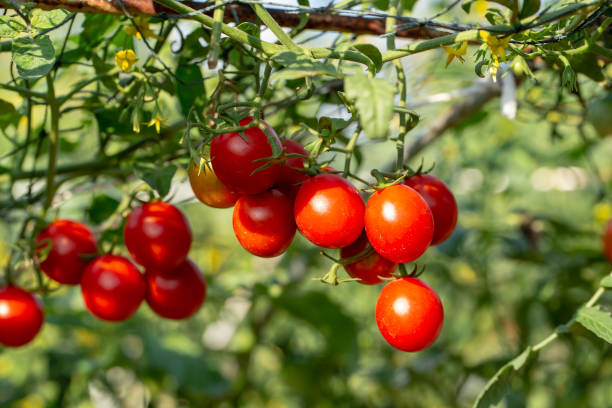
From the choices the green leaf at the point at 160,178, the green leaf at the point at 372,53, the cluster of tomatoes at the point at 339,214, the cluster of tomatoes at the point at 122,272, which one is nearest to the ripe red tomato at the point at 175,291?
the cluster of tomatoes at the point at 122,272

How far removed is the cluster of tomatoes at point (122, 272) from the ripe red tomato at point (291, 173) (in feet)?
0.75

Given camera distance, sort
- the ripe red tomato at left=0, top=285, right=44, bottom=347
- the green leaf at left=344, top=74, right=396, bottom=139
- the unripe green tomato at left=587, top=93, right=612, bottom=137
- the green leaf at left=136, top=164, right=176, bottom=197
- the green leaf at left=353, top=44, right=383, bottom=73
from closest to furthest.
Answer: the green leaf at left=344, top=74, right=396, bottom=139, the green leaf at left=353, top=44, right=383, bottom=73, the green leaf at left=136, top=164, right=176, bottom=197, the ripe red tomato at left=0, top=285, right=44, bottom=347, the unripe green tomato at left=587, top=93, right=612, bottom=137

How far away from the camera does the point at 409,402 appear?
1.62 m

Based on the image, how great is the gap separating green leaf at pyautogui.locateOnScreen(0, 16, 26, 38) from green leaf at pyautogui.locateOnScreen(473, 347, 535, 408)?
0.63 metres

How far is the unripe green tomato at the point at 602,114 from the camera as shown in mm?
1007

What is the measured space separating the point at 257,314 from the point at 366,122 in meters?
1.45

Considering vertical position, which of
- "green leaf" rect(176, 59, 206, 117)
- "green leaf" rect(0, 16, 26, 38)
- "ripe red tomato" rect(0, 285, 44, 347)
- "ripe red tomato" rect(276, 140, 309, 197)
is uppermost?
"green leaf" rect(0, 16, 26, 38)

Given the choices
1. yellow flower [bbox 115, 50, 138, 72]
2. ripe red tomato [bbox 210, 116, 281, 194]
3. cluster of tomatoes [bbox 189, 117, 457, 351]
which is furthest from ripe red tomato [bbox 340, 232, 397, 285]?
yellow flower [bbox 115, 50, 138, 72]

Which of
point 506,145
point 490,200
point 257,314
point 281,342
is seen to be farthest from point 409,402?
point 506,145

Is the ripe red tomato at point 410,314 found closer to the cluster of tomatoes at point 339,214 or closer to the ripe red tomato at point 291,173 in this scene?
the cluster of tomatoes at point 339,214

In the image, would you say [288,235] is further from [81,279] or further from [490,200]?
[490,200]

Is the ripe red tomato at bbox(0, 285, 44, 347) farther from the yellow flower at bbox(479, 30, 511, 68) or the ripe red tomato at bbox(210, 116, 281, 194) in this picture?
the yellow flower at bbox(479, 30, 511, 68)

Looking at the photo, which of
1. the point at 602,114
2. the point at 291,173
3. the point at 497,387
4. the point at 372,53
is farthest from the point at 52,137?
the point at 602,114

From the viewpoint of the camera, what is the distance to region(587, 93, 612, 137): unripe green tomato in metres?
1.01
